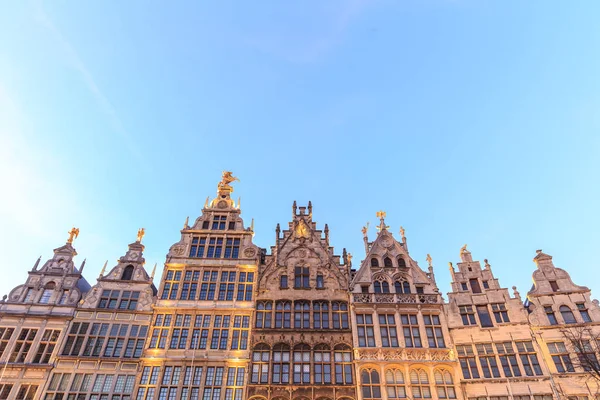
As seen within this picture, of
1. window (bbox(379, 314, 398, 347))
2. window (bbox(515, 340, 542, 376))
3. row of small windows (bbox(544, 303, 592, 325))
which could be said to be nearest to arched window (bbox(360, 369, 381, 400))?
window (bbox(379, 314, 398, 347))

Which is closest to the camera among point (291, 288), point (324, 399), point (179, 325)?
point (324, 399)

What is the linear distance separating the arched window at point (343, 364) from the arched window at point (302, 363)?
2085 mm

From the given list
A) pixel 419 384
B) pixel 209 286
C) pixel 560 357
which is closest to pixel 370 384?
pixel 419 384

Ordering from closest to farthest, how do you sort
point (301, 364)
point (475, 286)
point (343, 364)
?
point (301, 364), point (343, 364), point (475, 286)

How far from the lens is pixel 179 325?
31266mm

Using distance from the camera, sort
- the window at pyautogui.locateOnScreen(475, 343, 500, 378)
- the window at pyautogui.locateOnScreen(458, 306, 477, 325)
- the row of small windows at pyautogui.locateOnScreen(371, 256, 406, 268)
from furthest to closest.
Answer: the row of small windows at pyautogui.locateOnScreen(371, 256, 406, 268) < the window at pyautogui.locateOnScreen(458, 306, 477, 325) < the window at pyautogui.locateOnScreen(475, 343, 500, 378)

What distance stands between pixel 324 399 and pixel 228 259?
543 inches

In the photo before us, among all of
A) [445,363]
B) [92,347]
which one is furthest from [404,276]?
[92,347]

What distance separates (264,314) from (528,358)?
65.4ft

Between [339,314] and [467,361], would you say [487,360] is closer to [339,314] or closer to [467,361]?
[467,361]

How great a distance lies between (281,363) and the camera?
2975 centimetres

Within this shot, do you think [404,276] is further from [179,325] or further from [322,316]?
[179,325]

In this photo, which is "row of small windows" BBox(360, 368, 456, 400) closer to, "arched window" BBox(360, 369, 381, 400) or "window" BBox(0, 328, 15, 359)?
"arched window" BBox(360, 369, 381, 400)

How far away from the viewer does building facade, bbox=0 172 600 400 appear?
28.4 m
